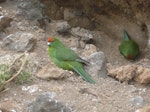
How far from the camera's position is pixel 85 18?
191 inches

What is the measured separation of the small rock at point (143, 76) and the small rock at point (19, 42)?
1022 mm

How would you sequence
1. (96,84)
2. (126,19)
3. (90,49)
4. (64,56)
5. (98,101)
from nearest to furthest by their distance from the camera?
(98,101) → (96,84) → (64,56) → (90,49) → (126,19)

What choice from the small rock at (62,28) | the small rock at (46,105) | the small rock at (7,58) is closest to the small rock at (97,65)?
Answer: the small rock at (7,58)

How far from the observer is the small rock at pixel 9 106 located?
9.30 feet

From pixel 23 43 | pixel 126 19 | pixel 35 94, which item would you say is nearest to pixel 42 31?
pixel 23 43

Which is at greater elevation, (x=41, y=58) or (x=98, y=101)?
(x=98, y=101)

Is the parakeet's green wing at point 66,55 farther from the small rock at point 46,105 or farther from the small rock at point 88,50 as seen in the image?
the small rock at point 46,105

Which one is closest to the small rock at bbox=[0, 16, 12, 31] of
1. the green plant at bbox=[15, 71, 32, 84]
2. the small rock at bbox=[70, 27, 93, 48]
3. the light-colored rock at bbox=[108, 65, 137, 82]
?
the small rock at bbox=[70, 27, 93, 48]

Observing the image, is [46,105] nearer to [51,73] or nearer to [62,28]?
[51,73]

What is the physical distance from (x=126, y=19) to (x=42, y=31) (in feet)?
3.16

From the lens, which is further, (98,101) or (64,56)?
(64,56)

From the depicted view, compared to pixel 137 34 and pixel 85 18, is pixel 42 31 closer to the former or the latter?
pixel 85 18

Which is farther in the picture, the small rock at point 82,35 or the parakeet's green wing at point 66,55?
the small rock at point 82,35

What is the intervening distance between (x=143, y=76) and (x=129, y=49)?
108 cm
